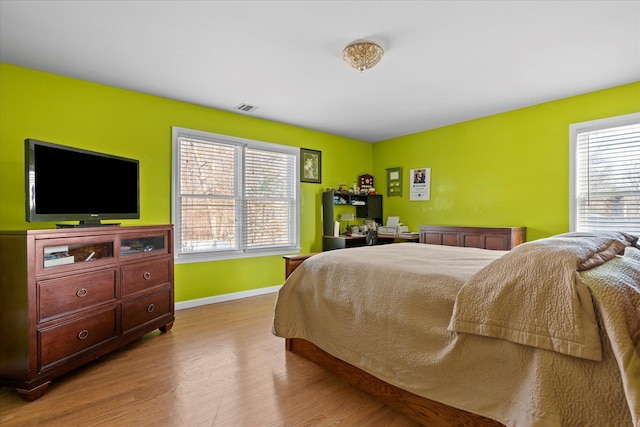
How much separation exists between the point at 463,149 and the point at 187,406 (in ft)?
14.2

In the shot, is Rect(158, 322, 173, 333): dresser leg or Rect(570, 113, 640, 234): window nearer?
Rect(158, 322, 173, 333): dresser leg

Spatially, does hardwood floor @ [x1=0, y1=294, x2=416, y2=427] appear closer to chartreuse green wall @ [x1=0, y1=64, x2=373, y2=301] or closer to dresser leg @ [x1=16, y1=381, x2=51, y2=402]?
dresser leg @ [x1=16, y1=381, x2=51, y2=402]

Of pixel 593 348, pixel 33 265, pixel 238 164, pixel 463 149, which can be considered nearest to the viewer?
pixel 593 348

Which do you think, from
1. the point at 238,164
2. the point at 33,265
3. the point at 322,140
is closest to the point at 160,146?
the point at 238,164

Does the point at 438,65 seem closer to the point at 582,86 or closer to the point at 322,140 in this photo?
the point at 582,86

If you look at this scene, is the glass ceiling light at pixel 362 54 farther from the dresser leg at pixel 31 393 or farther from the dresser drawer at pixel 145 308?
the dresser leg at pixel 31 393

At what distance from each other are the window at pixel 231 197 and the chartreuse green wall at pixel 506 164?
2021 mm

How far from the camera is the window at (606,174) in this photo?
10.3 ft

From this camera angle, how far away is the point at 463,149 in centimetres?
443

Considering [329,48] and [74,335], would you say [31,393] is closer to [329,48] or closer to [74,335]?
[74,335]

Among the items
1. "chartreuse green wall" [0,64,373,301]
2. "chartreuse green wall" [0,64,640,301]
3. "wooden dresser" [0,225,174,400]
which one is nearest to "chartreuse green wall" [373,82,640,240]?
"chartreuse green wall" [0,64,640,301]

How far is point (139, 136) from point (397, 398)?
11.3 feet

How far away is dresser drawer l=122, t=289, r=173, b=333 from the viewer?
2543 millimetres

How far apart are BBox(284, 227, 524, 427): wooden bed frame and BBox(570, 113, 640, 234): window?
3.05 m
